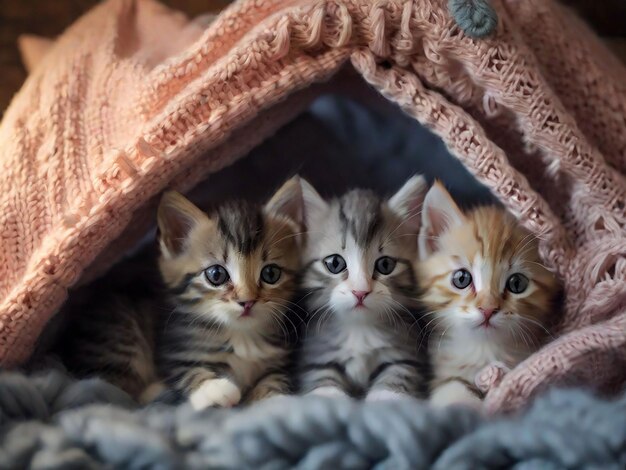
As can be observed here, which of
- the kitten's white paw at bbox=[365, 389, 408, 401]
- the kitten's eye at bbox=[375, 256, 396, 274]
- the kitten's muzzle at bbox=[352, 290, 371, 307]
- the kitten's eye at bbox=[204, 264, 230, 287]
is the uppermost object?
the kitten's eye at bbox=[204, 264, 230, 287]

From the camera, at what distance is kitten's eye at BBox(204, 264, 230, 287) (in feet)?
3.62

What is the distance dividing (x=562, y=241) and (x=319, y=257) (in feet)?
1.28

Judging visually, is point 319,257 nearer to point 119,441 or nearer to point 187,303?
point 187,303

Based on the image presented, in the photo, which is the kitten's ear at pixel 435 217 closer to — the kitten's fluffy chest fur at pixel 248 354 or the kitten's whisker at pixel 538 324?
the kitten's whisker at pixel 538 324

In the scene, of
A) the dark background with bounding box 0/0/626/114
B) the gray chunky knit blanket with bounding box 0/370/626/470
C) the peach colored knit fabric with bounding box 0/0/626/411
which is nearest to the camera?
the gray chunky knit blanket with bounding box 0/370/626/470

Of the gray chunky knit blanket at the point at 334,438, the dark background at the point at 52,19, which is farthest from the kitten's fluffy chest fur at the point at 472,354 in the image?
the dark background at the point at 52,19

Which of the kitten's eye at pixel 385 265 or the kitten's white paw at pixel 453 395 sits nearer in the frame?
the kitten's white paw at pixel 453 395

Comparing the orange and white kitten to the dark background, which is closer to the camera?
the orange and white kitten

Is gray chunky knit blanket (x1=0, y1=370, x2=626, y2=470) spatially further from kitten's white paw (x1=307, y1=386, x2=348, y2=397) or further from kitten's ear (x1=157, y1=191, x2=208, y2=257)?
kitten's ear (x1=157, y1=191, x2=208, y2=257)

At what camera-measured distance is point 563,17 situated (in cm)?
116

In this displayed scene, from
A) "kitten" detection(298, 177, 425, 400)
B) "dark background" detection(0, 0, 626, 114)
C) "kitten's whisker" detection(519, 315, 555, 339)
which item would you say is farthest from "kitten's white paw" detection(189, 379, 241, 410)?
"dark background" detection(0, 0, 626, 114)

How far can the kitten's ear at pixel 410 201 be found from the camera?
3.81 ft

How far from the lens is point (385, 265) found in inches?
44.6

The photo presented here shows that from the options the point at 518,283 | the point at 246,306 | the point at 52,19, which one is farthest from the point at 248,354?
the point at 52,19
